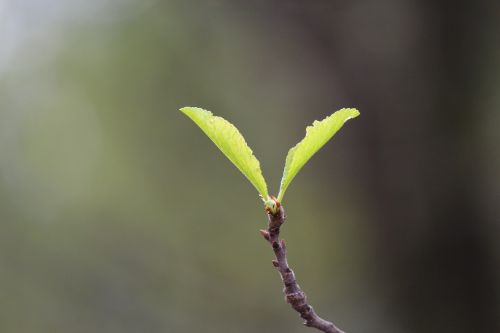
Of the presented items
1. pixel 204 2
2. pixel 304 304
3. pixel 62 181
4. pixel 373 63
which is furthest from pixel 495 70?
pixel 62 181

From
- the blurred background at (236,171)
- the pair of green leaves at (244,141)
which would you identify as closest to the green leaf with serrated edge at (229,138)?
the pair of green leaves at (244,141)

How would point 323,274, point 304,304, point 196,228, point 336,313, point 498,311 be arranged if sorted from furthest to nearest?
point 196,228 → point 323,274 → point 336,313 → point 498,311 → point 304,304

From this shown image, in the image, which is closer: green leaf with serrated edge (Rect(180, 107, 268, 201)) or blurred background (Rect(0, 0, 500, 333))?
green leaf with serrated edge (Rect(180, 107, 268, 201))

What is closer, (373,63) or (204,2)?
(373,63)

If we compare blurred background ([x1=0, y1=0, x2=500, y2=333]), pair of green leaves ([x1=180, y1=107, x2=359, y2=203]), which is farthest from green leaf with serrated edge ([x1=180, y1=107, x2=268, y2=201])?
blurred background ([x1=0, y1=0, x2=500, y2=333])

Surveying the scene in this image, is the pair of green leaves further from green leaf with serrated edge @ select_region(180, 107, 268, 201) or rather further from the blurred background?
the blurred background

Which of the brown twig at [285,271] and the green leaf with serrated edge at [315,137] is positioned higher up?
the green leaf with serrated edge at [315,137]

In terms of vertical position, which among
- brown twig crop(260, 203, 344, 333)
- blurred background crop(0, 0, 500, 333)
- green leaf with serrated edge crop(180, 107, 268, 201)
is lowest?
brown twig crop(260, 203, 344, 333)

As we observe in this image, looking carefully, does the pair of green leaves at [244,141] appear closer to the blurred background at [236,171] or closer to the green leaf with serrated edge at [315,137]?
the green leaf with serrated edge at [315,137]

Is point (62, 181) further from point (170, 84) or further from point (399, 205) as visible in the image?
point (399, 205)
